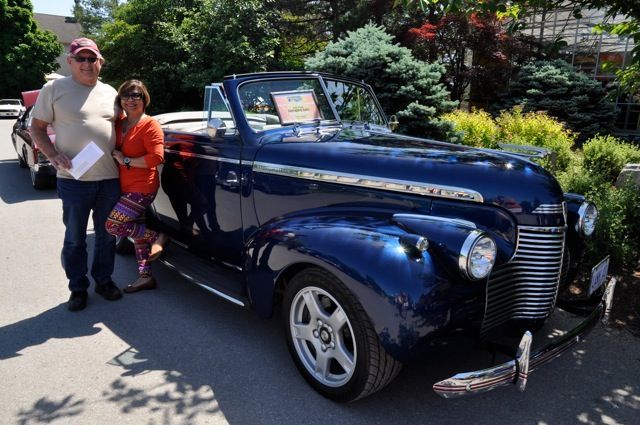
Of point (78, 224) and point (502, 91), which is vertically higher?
point (502, 91)

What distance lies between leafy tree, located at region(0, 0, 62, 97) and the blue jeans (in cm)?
3579

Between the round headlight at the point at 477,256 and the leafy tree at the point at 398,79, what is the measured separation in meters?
6.48

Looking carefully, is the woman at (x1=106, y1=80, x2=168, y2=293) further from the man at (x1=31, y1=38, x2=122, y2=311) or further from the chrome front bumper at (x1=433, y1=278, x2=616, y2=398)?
the chrome front bumper at (x1=433, y1=278, x2=616, y2=398)

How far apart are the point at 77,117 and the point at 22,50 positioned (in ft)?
119

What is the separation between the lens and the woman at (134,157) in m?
4.04

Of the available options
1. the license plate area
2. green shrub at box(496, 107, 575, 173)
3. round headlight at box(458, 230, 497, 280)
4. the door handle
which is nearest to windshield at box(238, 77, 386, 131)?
the door handle

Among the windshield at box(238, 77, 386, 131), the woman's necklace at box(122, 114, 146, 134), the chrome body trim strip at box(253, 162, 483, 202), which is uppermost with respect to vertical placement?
the windshield at box(238, 77, 386, 131)

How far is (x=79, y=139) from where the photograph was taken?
3.90 m

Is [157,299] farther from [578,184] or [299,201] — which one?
[578,184]

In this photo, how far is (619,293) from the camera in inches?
174

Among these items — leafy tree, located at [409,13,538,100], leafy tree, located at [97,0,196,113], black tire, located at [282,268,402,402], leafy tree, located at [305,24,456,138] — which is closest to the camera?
black tire, located at [282,268,402,402]

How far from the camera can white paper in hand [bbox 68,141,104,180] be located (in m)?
3.85

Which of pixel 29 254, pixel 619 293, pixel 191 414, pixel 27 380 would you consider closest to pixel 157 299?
pixel 27 380

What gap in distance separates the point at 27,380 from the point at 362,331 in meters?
2.23
